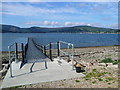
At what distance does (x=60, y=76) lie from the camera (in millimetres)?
5215

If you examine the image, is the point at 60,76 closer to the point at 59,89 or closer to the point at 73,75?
the point at 73,75

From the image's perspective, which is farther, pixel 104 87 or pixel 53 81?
pixel 53 81

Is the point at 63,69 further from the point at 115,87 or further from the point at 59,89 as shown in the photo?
the point at 115,87

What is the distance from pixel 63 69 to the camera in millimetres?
5973

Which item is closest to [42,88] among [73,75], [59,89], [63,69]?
[59,89]

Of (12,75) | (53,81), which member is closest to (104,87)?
(53,81)

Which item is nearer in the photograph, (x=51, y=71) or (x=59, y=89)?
(x=59, y=89)

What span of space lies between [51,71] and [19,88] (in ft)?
5.60

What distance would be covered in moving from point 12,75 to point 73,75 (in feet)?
7.66

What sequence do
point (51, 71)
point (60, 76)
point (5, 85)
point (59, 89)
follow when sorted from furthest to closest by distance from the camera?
point (51, 71), point (60, 76), point (5, 85), point (59, 89)

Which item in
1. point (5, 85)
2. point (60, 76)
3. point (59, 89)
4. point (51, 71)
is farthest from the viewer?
point (51, 71)

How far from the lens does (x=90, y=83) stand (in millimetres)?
4637

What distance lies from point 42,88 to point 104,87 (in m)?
1.90

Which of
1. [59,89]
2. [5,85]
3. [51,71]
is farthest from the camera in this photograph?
[51,71]
